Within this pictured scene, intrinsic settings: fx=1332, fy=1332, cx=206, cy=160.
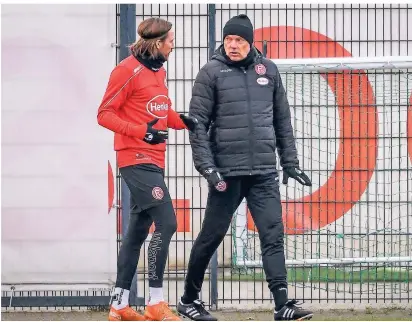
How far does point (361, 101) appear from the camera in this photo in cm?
1059

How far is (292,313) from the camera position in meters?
8.43

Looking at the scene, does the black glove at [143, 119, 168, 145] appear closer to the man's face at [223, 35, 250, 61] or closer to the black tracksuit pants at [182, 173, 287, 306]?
the black tracksuit pants at [182, 173, 287, 306]

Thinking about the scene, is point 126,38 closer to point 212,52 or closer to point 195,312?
point 212,52

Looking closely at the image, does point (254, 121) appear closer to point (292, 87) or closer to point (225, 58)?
point (225, 58)

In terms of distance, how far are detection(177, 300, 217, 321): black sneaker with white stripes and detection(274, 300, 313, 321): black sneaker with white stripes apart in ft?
1.85

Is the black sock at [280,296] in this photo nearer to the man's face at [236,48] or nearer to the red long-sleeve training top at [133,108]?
the red long-sleeve training top at [133,108]

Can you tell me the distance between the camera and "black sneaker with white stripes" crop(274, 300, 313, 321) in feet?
27.6

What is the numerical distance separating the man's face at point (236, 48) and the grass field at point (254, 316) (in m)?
2.21

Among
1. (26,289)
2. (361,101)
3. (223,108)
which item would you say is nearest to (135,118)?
(223,108)

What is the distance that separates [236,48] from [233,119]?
0.45m

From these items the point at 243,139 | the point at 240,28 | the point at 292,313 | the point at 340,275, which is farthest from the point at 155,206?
the point at 340,275

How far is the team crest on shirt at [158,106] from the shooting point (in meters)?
8.35

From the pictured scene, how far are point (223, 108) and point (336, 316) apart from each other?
224cm

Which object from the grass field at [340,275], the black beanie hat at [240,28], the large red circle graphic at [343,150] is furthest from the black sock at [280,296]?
the large red circle graphic at [343,150]
